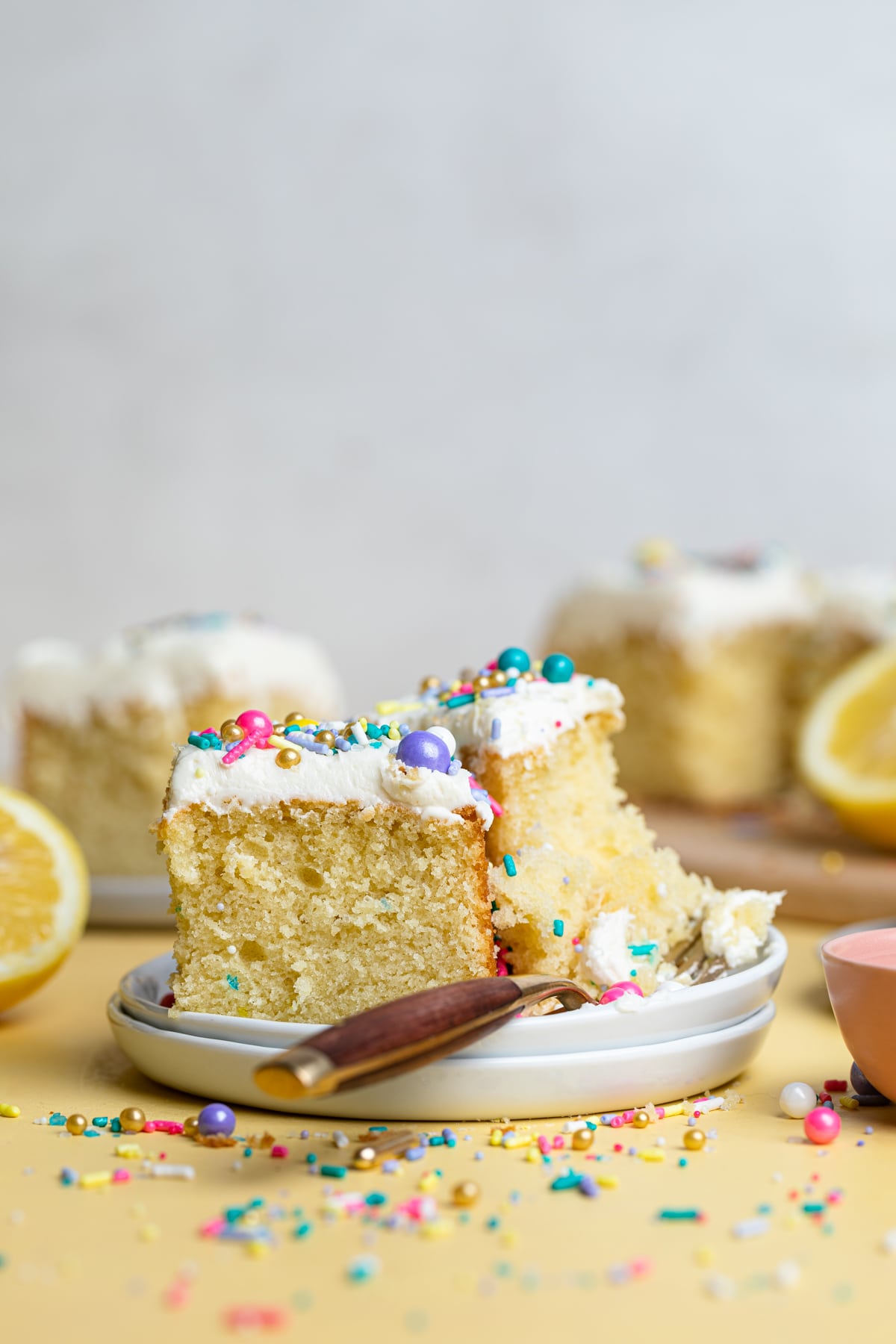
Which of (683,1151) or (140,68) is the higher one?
(140,68)

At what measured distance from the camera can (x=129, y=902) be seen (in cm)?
267

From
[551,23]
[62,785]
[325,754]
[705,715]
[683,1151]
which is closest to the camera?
[683,1151]

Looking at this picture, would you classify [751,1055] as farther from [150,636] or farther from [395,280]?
[395,280]

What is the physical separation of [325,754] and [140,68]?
3671 millimetres

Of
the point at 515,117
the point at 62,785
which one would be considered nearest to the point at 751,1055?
the point at 62,785

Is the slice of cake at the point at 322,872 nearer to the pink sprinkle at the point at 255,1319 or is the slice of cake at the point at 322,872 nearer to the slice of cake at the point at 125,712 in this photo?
the pink sprinkle at the point at 255,1319

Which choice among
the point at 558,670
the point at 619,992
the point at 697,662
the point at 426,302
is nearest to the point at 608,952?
the point at 619,992

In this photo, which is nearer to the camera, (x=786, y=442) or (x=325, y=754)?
(x=325, y=754)

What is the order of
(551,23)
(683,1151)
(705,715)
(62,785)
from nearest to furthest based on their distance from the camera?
(683,1151) < (62,785) < (705,715) < (551,23)

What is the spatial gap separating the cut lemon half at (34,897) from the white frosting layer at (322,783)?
0.51 m

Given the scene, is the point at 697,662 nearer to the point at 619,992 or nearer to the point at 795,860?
the point at 795,860

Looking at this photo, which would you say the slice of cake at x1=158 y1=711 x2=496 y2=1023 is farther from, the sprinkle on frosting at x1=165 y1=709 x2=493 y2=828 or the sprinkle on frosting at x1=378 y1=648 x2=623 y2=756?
the sprinkle on frosting at x1=378 y1=648 x2=623 y2=756

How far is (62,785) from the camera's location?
9.91ft

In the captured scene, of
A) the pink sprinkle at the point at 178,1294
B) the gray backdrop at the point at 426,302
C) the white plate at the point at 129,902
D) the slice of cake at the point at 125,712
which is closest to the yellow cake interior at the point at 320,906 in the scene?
the pink sprinkle at the point at 178,1294
